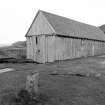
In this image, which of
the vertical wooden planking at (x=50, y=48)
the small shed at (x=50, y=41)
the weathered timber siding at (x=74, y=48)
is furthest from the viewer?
the weathered timber siding at (x=74, y=48)

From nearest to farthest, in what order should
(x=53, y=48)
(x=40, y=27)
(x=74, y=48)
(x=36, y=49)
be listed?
(x=53, y=48)
(x=40, y=27)
(x=36, y=49)
(x=74, y=48)

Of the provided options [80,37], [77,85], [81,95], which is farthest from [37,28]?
[81,95]

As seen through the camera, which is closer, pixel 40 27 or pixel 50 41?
pixel 50 41

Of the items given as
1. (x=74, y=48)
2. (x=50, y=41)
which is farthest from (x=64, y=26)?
(x=50, y=41)

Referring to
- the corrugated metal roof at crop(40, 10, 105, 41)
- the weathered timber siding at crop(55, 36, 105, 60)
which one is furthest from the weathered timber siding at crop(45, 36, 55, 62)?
the corrugated metal roof at crop(40, 10, 105, 41)

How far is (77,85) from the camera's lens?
6.89 metres

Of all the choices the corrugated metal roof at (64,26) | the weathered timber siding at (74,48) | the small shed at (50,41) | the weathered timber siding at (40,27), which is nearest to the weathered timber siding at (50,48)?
the small shed at (50,41)

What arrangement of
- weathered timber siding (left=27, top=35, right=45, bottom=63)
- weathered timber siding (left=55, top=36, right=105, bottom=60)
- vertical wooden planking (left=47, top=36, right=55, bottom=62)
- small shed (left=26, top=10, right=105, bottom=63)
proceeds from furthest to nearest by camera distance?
weathered timber siding (left=27, top=35, right=45, bottom=63)
weathered timber siding (left=55, top=36, right=105, bottom=60)
small shed (left=26, top=10, right=105, bottom=63)
vertical wooden planking (left=47, top=36, right=55, bottom=62)

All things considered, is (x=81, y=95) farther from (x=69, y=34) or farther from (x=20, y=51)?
(x=20, y=51)

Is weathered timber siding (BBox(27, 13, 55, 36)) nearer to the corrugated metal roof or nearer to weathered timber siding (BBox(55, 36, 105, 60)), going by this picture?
the corrugated metal roof

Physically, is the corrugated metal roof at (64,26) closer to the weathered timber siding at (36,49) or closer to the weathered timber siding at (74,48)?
the weathered timber siding at (74,48)

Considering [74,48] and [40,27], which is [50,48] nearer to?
[40,27]

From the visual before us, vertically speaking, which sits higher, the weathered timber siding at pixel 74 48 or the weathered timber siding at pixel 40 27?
the weathered timber siding at pixel 40 27

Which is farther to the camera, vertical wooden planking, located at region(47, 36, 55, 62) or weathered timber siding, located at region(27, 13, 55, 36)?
weathered timber siding, located at region(27, 13, 55, 36)
